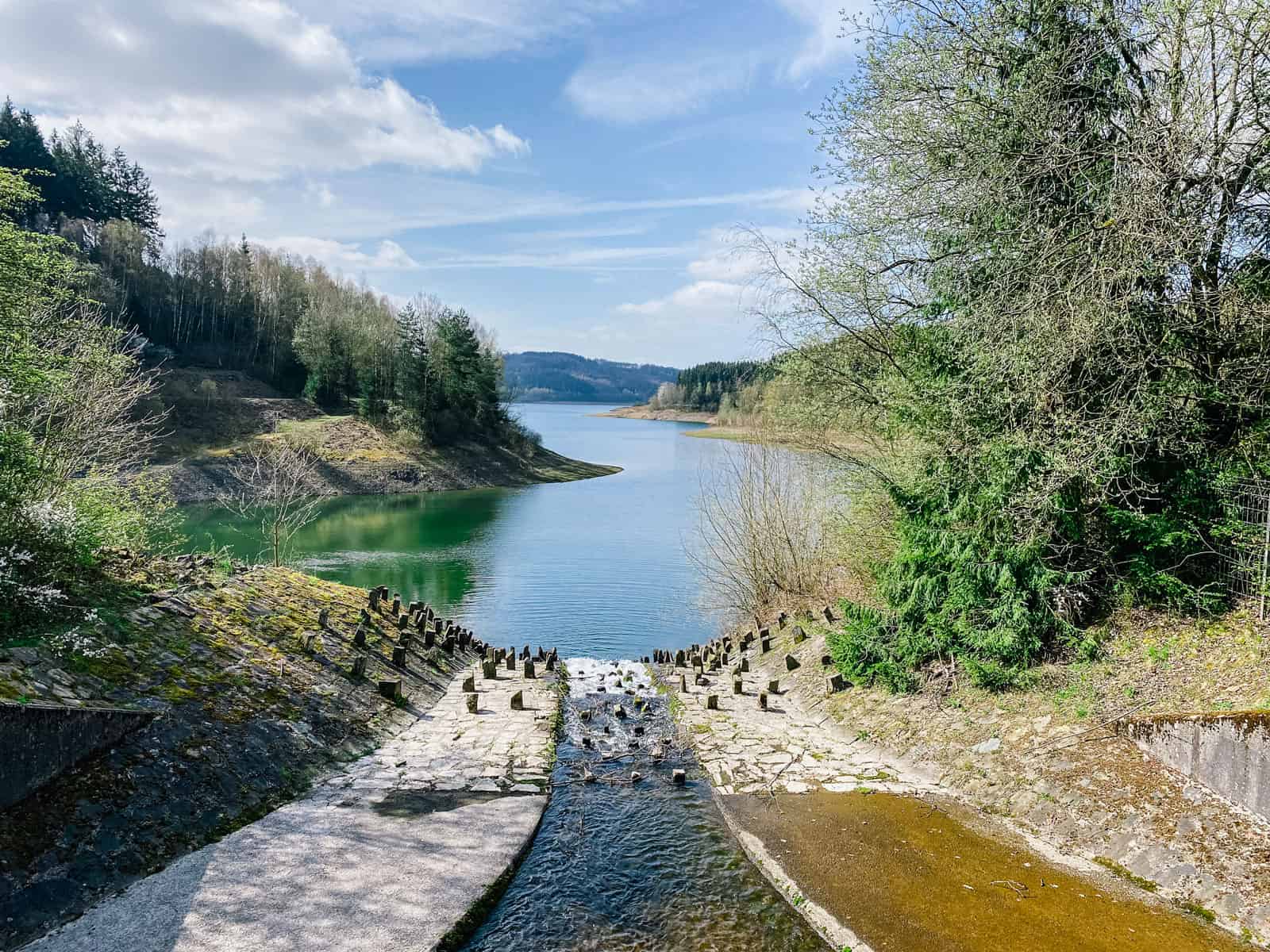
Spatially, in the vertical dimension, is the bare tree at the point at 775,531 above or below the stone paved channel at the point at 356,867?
above

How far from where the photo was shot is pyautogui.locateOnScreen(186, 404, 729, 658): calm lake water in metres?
23.6

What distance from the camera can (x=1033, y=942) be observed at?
6387 millimetres

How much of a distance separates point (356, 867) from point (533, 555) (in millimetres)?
26521

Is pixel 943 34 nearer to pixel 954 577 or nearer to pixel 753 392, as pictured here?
pixel 954 577

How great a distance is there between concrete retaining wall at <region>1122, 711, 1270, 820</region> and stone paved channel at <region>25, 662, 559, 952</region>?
7.09 m

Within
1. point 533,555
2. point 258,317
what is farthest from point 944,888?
point 258,317

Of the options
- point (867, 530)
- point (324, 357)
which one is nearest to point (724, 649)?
point (867, 530)

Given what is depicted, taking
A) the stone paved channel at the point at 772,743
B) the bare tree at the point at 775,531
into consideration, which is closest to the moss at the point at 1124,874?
the stone paved channel at the point at 772,743

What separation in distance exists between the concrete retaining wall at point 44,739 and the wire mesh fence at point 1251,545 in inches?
527

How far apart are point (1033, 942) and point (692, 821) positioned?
382 centimetres

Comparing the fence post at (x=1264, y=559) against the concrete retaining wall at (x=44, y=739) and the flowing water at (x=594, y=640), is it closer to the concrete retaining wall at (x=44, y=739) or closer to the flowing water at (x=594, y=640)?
the flowing water at (x=594, y=640)

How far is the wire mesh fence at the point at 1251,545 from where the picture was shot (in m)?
9.05

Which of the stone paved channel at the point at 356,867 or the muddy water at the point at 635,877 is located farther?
the muddy water at the point at 635,877

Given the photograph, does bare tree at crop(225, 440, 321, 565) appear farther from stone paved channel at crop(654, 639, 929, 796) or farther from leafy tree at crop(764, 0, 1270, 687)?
leafy tree at crop(764, 0, 1270, 687)
